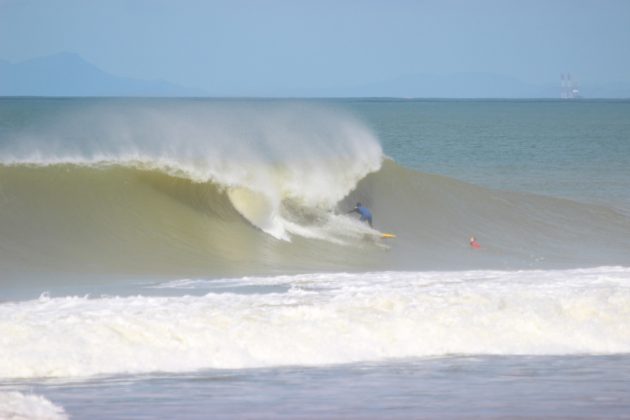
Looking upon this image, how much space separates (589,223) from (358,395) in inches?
631

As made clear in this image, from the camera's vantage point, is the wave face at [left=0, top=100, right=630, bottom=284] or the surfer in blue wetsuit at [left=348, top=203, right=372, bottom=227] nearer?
the wave face at [left=0, top=100, right=630, bottom=284]

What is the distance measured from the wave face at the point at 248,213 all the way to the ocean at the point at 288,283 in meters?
0.05

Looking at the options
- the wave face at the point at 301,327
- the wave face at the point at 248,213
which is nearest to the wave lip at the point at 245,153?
the wave face at the point at 248,213

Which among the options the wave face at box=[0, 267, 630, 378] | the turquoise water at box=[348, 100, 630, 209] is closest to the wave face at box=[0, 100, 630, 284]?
the wave face at box=[0, 267, 630, 378]

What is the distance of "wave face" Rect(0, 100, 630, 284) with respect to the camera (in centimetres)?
1705

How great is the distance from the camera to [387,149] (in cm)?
6150

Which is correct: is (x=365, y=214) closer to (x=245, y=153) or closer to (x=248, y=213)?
(x=248, y=213)

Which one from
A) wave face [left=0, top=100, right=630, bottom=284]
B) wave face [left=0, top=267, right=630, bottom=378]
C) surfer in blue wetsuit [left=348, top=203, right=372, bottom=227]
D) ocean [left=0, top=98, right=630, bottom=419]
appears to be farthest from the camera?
surfer in blue wetsuit [left=348, top=203, right=372, bottom=227]

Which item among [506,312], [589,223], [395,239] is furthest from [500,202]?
[506,312]

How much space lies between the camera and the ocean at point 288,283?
8.73 meters

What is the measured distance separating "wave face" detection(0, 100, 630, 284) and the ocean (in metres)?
0.05

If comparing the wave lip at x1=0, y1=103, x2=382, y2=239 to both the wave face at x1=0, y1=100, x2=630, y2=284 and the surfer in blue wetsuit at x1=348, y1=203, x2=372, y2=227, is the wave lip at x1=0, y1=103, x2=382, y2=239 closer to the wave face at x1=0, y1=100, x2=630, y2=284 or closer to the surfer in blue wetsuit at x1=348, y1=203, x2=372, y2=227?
the wave face at x1=0, y1=100, x2=630, y2=284

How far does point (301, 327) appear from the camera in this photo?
10.8 meters

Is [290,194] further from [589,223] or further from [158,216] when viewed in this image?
[589,223]
